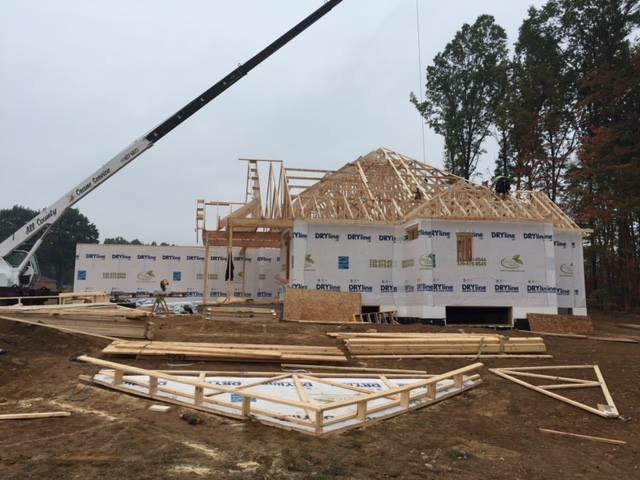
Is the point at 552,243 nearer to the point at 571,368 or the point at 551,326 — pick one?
the point at 551,326

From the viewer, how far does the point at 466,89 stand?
110ft

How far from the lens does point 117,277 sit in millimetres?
26016

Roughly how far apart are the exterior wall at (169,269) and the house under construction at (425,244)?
7720 mm

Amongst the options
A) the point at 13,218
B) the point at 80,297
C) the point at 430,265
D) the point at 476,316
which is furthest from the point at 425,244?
the point at 13,218

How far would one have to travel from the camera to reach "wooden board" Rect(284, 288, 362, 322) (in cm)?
1571

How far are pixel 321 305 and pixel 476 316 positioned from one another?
5.97 metres

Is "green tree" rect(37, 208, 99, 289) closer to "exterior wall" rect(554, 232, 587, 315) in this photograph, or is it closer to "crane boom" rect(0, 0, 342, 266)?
"crane boom" rect(0, 0, 342, 266)

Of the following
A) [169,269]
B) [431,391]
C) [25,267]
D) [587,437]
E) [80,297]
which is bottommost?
[587,437]

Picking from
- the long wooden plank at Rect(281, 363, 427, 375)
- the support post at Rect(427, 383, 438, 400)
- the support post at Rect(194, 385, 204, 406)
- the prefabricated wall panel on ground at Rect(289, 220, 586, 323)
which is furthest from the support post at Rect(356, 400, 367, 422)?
the prefabricated wall panel on ground at Rect(289, 220, 586, 323)

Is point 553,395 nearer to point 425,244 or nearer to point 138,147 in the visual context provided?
point 425,244

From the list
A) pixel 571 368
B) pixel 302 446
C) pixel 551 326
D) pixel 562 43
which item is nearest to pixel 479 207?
pixel 551 326

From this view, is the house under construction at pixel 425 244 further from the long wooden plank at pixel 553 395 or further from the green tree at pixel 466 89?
the green tree at pixel 466 89

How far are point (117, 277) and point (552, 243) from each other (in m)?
21.4

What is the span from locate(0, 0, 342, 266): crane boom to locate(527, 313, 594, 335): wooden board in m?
12.3
